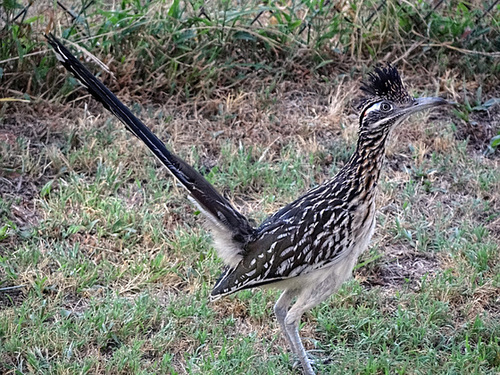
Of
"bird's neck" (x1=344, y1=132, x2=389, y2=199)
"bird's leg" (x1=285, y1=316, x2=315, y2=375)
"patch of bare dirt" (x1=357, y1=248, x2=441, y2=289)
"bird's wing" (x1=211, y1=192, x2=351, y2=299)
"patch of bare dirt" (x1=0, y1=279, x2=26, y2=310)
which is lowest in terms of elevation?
"patch of bare dirt" (x1=357, y1=248, x2=441, y2=289)

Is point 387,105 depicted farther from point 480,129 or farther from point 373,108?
point 480,129

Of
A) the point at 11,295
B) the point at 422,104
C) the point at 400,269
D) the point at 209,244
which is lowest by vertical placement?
the point at 400,269

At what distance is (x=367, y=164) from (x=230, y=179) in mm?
1978

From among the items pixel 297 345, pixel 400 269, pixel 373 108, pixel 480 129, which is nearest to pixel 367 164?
pixel 373 108

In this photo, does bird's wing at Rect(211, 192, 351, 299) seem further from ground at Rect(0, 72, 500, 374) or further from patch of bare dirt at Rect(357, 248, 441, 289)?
patch of bare dirt at Rect(357, 248, 441, 289)

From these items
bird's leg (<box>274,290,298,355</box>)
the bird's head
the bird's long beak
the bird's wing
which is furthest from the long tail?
the bird's long beak

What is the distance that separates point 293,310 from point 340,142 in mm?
2587

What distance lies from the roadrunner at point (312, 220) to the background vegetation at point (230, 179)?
483 millimetres

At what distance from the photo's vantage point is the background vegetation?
16.0ft

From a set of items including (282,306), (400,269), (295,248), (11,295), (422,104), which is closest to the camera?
(295,248)

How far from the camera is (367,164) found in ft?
15.2

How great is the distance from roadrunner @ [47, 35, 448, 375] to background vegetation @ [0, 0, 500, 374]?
1.59 ft

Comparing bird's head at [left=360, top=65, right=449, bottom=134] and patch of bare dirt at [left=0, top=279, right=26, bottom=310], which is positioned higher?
patch of bare dirt at [left=0, top=279, right=26, bottom=310]

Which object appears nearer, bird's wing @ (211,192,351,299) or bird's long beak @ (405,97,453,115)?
bird's wing @ (211,192,351,299)
